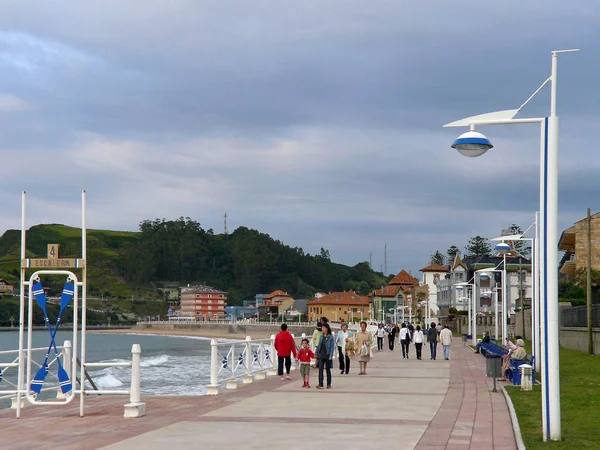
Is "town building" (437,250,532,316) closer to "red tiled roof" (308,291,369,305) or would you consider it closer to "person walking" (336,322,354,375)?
"red tiled roof" (308,291,369,305)

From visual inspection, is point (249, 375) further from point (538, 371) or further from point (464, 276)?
point (464, 276)

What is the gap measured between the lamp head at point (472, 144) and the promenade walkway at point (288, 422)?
12.4 feet

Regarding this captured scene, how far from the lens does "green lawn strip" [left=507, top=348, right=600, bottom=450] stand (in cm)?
1105

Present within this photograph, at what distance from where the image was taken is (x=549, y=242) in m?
11.1

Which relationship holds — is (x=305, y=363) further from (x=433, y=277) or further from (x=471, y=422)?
(x=433, y=277)

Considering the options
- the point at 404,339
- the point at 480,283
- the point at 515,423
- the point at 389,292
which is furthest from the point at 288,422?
the point at 389,292

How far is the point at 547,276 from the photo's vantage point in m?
11.2

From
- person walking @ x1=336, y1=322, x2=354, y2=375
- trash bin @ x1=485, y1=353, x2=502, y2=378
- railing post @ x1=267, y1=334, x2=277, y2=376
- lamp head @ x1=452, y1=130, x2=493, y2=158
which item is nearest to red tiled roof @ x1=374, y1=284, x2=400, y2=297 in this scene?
person walking @ x1=336, y1=322, x2=354, y2=375

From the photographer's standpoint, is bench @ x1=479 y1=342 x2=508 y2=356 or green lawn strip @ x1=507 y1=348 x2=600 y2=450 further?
bench @ x1=479 y1=342 x2=508 y2=356

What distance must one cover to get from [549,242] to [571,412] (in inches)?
184

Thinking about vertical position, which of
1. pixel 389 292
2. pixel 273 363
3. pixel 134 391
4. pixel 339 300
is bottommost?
pixel 339 300

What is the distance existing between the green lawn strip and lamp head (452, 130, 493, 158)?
381 centimetres

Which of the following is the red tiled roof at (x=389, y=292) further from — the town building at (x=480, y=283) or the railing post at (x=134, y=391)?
the railing post at (x=134, y=391)

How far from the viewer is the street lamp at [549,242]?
36.2 feet
